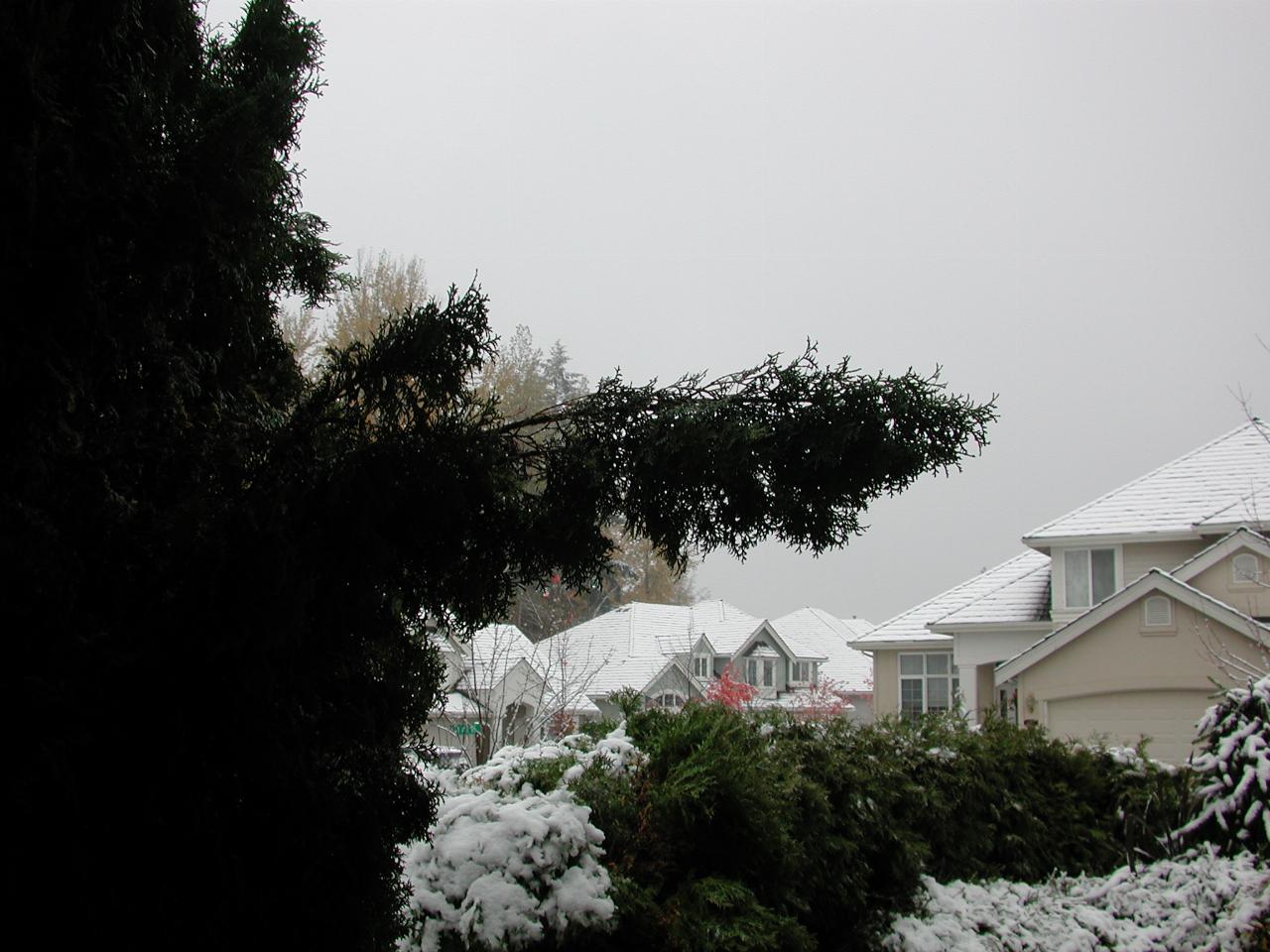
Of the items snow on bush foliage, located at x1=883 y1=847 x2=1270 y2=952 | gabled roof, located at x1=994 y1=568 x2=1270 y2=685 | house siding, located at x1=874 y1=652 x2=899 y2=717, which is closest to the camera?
snow on bush foliage, located at x1=883 y1=847 x2=1270 y2=952

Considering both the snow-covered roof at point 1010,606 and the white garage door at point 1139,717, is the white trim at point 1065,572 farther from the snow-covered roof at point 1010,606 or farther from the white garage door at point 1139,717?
the white garage door at point 1139,717

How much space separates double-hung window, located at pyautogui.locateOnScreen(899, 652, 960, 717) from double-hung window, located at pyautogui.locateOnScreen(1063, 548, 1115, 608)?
4.11 m

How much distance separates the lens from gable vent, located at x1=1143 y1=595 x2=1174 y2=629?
16797 millimetres

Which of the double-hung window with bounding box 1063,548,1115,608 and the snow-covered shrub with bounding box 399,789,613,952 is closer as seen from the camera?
the snow-covered shrub with bounding box 399,789,613,952

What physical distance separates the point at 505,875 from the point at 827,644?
38732mm

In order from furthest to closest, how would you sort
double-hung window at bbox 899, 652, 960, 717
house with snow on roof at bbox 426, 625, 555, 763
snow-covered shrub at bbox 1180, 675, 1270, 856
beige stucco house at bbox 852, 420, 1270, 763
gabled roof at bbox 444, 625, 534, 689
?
double-hung window at bbox 899, 652, 960, 717 < gabled roof at bbox 444, 625, 534, 689 < beige stucco house at bbox 852, 420, 1270, 763 < house with snow on roof at bbox 426, 625, 555, 763 < snow-covered shrub at bbox 1180, 675, 1270, 856

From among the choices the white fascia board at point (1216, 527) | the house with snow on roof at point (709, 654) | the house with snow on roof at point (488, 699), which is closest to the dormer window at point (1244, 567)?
the white fascia board at point (1216, 527)

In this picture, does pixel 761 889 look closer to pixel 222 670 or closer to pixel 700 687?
pixel 222 670

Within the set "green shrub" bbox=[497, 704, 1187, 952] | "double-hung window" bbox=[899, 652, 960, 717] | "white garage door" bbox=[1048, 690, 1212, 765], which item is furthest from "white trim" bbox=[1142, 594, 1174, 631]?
"green shrub" bbox=[497, 704, 1187, 952]

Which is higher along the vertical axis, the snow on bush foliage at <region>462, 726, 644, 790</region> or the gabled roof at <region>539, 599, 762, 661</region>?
the gabled roof at <region>539, 599, 762, 661</region>

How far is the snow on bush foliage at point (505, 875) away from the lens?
14.1ft

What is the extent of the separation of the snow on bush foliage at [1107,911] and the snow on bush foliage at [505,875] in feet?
7.40

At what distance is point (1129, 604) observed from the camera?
17.1m

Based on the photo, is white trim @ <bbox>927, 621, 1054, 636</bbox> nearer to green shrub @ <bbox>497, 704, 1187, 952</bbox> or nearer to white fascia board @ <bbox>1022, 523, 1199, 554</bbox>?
Result: white fascia board @ <bbox>1022, 523, 1199, 554</bbox>
